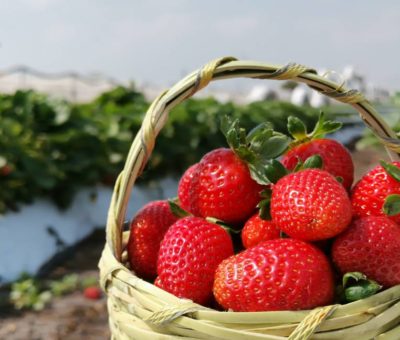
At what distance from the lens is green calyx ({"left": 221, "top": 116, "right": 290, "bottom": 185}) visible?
1275mm

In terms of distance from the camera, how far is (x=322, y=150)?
4.56 ft

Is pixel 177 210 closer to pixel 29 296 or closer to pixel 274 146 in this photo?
pixel 274 146

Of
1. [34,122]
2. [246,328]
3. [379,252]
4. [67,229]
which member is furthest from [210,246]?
[34,122]

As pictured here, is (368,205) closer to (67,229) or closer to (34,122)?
(67,229)

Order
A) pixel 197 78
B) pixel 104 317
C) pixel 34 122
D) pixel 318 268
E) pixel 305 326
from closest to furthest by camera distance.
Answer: pixel 305 326
pixel 318 268
pixel 197 78
pixel 104 317
pixel 34 122

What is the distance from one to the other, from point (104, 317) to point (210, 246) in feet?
6.43

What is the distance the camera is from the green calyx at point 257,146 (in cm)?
127

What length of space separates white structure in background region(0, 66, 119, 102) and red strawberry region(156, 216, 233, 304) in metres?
15.3

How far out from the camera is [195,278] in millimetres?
1177

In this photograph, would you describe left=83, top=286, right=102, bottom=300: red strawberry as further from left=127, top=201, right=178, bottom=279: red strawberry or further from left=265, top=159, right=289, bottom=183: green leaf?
left=265, top=159, right=289, bottom=183: green leaf

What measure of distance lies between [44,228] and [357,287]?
10.4 feet

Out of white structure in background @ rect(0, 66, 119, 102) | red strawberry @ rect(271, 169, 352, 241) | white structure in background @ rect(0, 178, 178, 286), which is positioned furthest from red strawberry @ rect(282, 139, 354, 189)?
white structure in background @ rect(0, 66, 119, 102)

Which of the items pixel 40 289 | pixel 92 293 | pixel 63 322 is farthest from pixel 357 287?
pixel 40 289

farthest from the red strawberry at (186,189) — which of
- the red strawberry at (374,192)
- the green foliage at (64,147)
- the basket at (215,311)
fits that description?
the green foliage at (64,147)
